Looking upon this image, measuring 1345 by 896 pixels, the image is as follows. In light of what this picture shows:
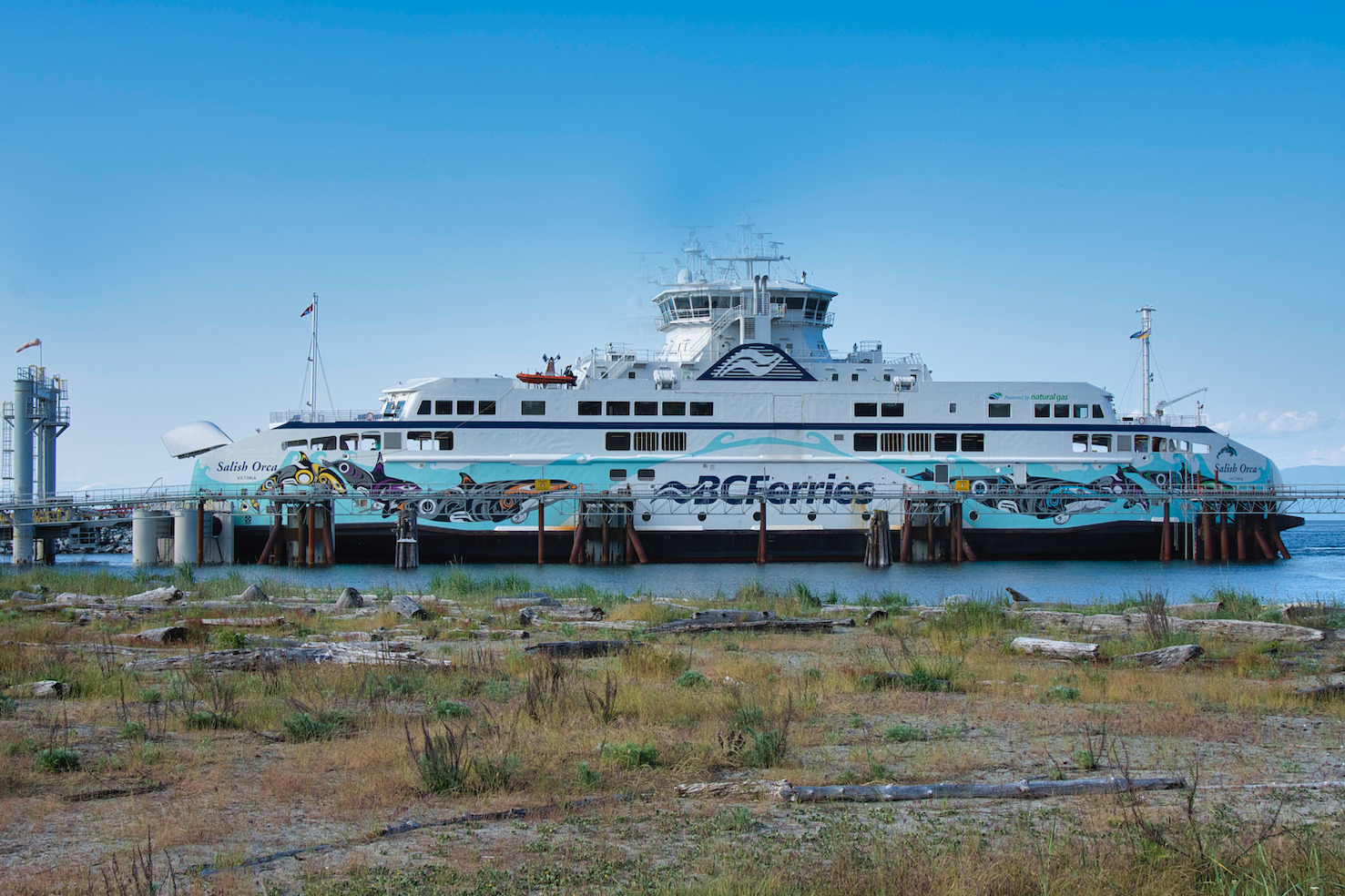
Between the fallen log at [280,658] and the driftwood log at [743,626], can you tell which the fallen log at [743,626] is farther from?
the fallen log at [280,658]

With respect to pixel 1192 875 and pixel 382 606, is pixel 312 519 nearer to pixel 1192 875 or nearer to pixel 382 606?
pixel 382 606

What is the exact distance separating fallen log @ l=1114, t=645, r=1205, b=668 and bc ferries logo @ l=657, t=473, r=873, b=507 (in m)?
25.6

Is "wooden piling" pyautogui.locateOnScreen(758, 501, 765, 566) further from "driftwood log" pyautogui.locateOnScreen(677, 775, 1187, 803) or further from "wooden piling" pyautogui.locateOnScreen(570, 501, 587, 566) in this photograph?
"driftwood log" pyautogui.locateOnScreen(677, 775, 1187, 803)

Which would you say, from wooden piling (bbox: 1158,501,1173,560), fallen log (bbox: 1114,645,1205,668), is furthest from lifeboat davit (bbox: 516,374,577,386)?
fallen log (bbox: 1114,645,1205,668)

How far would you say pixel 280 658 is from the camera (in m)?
11.0

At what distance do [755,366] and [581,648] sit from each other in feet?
89.5

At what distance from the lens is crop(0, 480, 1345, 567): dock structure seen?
36.0 metres

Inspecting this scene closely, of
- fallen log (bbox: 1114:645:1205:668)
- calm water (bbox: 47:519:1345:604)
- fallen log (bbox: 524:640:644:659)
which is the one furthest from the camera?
calm water (bbox: 47:519:1345:604)

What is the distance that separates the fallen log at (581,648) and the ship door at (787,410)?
1038 inches

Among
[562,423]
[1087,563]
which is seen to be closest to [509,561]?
[562,423]

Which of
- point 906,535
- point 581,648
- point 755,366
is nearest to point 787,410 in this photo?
point 755,366

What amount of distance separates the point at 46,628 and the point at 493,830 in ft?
34.1

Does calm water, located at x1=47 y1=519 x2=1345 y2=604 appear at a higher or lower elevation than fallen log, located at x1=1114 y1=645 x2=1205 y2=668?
lower

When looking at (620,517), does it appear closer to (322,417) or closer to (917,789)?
(322,417)
